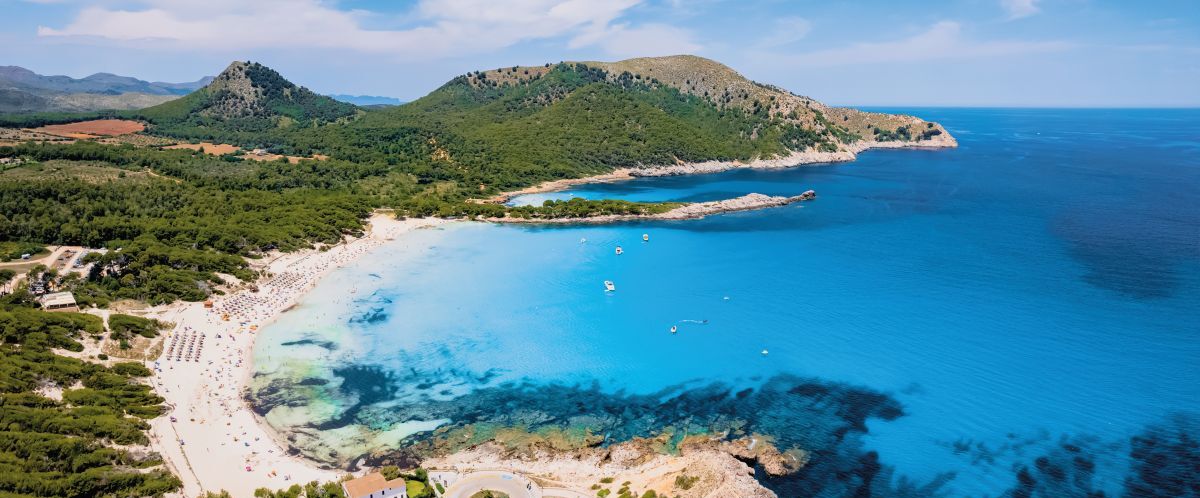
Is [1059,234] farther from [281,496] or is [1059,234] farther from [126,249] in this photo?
[126,249]

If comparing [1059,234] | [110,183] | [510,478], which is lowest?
[510,478]

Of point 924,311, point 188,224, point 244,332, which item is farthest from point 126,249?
point 924,311

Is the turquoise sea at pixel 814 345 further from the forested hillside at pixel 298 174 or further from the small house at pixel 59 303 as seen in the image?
the small house at pixel 59 303

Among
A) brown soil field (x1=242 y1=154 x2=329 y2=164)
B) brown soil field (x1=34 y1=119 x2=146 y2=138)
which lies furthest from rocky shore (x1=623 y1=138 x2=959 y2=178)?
brown soil field (x1=34 y1=119 x2=146 y2=138)

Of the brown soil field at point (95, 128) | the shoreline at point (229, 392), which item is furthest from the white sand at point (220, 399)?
the brown soil field at point (95, 128)

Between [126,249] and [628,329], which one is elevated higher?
[126,249]

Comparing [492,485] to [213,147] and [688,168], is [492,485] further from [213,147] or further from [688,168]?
[213,147]
